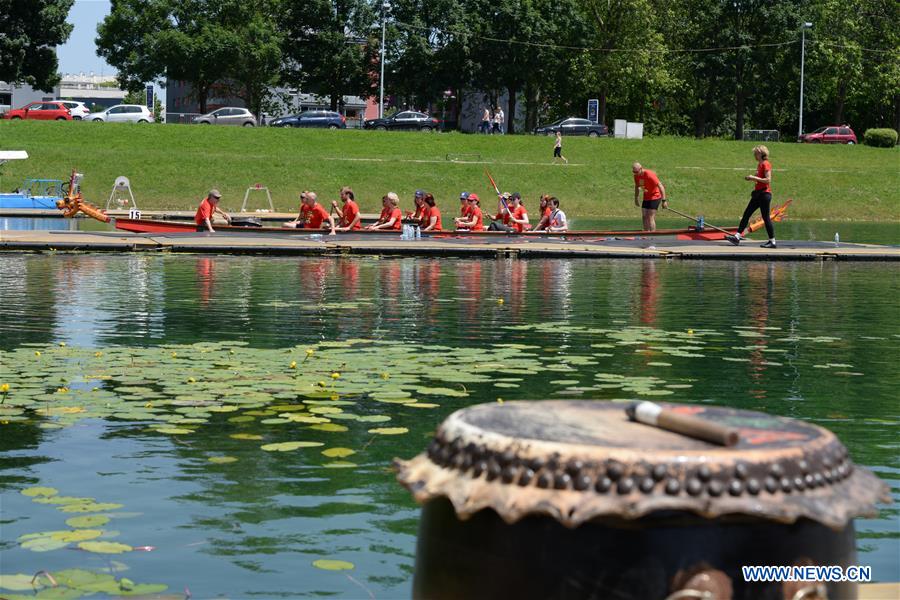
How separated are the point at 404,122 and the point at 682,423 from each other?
3048 inches

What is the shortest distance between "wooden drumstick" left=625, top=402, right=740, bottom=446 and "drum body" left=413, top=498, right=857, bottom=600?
0.23m

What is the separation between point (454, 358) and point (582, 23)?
8100 centimetres

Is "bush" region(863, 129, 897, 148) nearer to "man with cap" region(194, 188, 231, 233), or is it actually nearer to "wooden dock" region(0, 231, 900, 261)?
"wooden dock" region(0, 231, 900, 261)

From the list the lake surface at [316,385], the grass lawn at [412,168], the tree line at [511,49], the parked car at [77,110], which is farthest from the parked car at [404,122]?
the lake surface at [316,385]

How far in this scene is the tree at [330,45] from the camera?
295ft

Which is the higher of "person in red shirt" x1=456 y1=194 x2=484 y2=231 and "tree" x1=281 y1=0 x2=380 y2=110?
"tree" x1=281 y1=0 x2=380 y2=110

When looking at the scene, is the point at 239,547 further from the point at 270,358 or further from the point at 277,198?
the point at 277,198

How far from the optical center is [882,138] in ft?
267

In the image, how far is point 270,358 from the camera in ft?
40.2

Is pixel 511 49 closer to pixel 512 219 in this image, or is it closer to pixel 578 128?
pixel 578 128

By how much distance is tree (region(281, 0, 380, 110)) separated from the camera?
8988 centimetres

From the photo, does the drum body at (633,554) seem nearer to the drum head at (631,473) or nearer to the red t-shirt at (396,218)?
the drum head at (631,473)

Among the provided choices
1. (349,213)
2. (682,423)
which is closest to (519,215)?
(349,213)

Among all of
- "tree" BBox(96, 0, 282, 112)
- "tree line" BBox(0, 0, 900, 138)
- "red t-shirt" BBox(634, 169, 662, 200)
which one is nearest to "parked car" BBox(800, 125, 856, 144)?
"tree line" BBox(0, 0, 900, 138)
